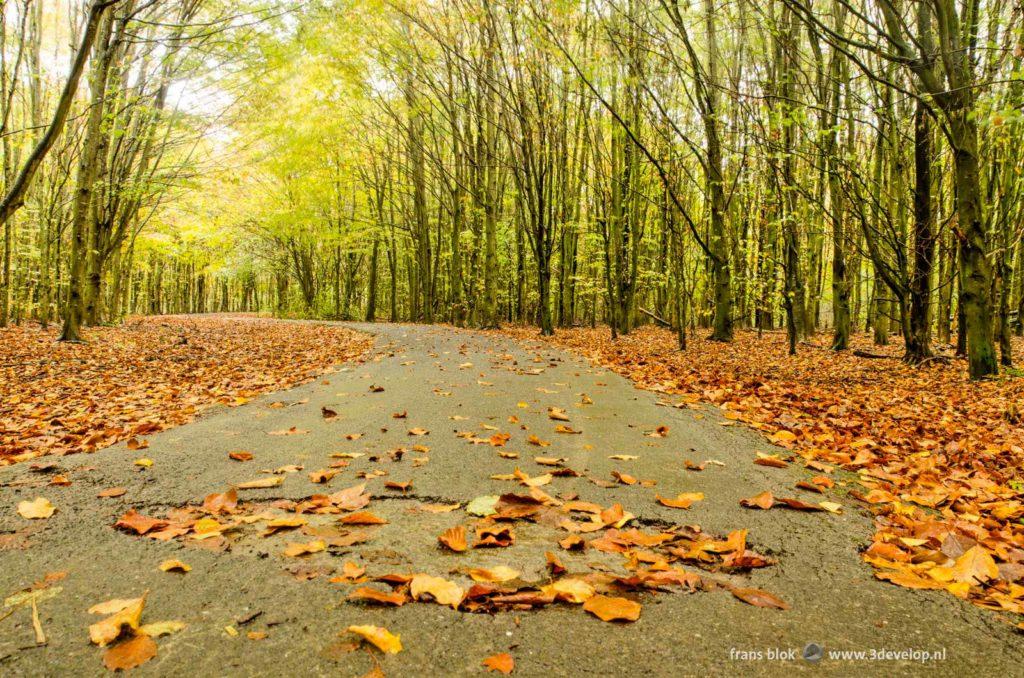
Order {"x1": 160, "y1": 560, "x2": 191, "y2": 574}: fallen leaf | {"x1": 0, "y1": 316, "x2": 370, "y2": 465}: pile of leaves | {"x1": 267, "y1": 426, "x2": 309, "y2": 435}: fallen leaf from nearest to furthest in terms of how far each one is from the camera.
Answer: {"x1": 160, "y1": 560, "x2": 191, "y2": 574}: fallen leaf < {"x1": 267, "y1": 426, "x2": 309, "y2": 435}: fallen leaf < {"x1": 0, "y1": 316, "x2": 370, "y2": 465}: pile of leaves

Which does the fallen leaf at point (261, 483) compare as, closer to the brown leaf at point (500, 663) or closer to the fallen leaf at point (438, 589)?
the fallen leaf at point (438, 589)

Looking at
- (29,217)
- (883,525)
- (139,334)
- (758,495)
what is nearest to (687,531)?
(758,495)

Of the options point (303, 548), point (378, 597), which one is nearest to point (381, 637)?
point (378, 597)

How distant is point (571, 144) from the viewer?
68.6 ft

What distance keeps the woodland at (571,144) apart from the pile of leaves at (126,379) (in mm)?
1943

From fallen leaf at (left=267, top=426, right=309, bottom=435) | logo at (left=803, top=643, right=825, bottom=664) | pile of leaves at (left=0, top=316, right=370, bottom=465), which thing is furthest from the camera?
pile of leaves at (left=0, top=316, right=370, bottom=465)

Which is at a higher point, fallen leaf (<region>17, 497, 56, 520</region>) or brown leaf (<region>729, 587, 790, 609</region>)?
fallen leaf (<region>17, 497, 56, 520</region>)

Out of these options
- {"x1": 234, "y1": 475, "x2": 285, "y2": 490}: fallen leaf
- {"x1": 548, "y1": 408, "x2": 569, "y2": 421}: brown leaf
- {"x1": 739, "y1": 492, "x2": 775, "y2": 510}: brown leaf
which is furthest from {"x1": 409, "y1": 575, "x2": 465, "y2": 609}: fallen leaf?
{"x1": 548, "y1": 408, "x2": 569, "y2": 421}: brown leaf

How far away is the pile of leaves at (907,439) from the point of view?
84.2 inches

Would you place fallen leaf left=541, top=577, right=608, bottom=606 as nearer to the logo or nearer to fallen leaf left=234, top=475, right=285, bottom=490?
the logo

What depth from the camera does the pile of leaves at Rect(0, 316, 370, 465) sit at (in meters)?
4.39

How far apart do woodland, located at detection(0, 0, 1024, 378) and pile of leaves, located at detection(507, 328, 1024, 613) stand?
121 centimetres

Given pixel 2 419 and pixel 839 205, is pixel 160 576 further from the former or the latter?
pixel 839 205

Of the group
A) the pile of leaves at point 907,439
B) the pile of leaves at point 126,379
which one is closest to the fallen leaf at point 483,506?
the pile of leaves at point 907,439
